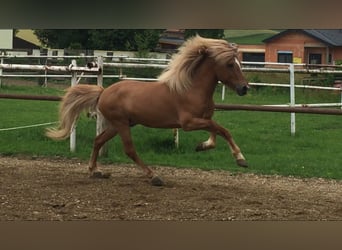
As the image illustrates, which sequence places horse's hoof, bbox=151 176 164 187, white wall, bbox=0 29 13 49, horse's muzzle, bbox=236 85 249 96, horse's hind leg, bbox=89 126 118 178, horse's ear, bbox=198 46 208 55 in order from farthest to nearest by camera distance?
horse's hind leg, bbox=89 126 118 178, horse's hoof, bbox=151 176 164 187, horse's ear, bbox=198 46 208 55, horse's muzzle, bbox=236 85 249 96, white wall, bbox=0 29 13 49

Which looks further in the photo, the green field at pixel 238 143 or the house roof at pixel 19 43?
the green field at pixel 238 143

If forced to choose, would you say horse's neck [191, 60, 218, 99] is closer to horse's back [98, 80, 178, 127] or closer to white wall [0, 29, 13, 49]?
horse's back [98, 80, 178, 127]

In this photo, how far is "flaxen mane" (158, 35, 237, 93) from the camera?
3770mm

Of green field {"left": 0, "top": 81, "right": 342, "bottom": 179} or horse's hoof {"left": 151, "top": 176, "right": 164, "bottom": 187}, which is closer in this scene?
horse's hoof {"left": 151, "top": 176, "right": 164, "bottom": 187}

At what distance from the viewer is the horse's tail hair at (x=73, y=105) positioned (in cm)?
451

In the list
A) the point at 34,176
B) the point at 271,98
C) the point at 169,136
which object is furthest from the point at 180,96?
the point at 271,98

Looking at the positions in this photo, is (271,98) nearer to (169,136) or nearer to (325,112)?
(169,136)

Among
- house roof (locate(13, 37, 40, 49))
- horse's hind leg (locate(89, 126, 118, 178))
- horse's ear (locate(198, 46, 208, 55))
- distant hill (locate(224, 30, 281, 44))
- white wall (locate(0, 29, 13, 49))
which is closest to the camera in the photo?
Result: distant hill (locate(224, 30, 281, 44))

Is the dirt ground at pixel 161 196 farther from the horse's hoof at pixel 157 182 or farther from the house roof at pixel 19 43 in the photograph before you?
the house roof at pixel 19 43

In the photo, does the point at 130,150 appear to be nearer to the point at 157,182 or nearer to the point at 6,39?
the point at 157,182

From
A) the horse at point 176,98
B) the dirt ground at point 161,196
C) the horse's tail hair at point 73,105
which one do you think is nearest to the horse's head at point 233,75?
the horse at point 176,98

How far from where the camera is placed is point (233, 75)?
3781 millimetres

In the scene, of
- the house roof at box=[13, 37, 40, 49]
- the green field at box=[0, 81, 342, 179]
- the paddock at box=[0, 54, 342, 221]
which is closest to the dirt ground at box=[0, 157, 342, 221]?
the paddock at box=[0, 54, 342, 221]

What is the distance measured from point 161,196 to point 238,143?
3464 millimetres
